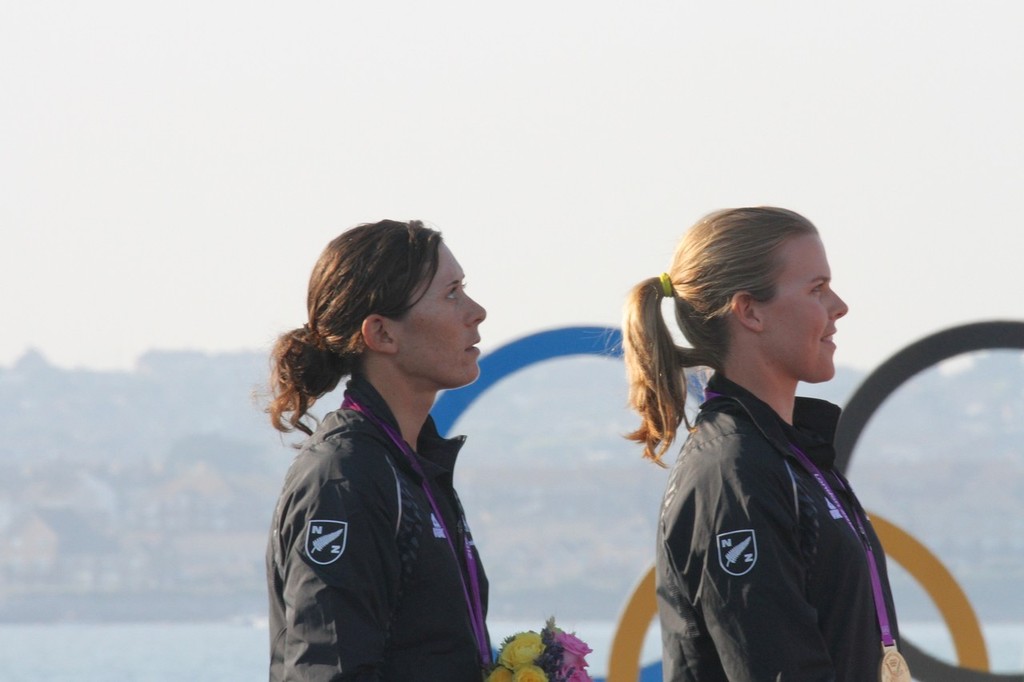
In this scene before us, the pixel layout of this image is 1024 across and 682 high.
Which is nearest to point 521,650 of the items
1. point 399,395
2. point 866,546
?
point 399,395

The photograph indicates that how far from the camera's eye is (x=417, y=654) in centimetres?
356

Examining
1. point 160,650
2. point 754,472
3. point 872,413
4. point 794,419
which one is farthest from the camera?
point 160,650

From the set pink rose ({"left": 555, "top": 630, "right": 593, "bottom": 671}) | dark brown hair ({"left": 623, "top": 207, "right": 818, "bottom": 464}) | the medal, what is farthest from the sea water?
the medal

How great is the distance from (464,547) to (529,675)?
0.32 metres

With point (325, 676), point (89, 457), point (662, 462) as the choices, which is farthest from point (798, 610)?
point (89, 457)

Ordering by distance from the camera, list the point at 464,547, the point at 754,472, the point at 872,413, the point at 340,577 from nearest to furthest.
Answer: the point at 340,577, the point at 754,472, the point at 464,547, the point at 872,413

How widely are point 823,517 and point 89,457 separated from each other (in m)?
125

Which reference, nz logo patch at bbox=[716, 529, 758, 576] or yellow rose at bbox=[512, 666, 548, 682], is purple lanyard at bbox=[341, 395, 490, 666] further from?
nz logo patch at bbox=[716, 529, 758, 576]

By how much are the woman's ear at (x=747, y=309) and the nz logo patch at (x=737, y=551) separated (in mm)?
531

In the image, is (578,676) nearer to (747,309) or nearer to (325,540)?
(325,540)

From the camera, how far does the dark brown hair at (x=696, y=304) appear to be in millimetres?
3859

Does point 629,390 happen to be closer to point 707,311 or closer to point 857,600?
point 707,311

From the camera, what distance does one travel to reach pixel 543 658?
371cm

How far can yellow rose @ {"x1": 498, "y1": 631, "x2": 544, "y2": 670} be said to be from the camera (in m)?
3.65
